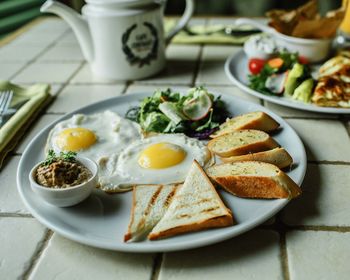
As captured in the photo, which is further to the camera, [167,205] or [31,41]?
[31,41]

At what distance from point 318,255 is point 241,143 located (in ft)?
1.54

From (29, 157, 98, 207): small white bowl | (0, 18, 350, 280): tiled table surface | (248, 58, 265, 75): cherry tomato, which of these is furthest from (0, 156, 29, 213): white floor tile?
(248, 58, 265, 75): cherry tomato

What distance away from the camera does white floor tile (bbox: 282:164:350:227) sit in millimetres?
1102

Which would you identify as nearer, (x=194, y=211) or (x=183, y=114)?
(x=194, y=211)

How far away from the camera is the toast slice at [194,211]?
101cm

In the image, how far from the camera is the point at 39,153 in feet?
4.67

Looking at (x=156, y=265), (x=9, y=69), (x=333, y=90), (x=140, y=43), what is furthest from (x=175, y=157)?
(x=9, y=69)

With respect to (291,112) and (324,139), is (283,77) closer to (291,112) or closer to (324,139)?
(291,112)

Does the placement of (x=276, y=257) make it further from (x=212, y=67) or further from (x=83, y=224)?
(x=212, y=67)

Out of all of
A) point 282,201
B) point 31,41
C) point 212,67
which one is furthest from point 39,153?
point 31,41

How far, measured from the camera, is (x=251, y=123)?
1458 mm

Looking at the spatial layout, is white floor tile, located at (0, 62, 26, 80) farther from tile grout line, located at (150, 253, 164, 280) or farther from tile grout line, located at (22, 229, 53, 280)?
tile grout line, located at (150, 253, 164, 280)

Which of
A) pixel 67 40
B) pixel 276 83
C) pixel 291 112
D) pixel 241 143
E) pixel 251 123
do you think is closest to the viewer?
pixel 241 143

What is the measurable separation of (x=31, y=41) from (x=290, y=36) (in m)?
1.71
